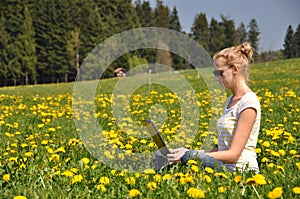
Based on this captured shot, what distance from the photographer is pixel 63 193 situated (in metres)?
2.98

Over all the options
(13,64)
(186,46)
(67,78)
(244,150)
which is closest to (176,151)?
(244,150)

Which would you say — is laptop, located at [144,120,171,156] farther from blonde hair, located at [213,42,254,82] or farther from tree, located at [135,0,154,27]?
tree, located at [135,0,154,27]

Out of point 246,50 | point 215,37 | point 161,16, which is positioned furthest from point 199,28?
point 246,50

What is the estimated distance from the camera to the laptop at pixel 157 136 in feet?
11.5

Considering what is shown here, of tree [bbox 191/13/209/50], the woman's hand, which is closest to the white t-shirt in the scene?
the woman's hand

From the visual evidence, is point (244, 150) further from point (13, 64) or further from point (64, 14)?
point (64, 14)

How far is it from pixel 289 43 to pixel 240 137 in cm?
8042

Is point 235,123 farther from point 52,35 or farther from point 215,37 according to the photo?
point 215,37

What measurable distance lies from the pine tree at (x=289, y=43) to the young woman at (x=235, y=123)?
257 ft

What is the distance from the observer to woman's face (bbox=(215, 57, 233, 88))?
365cm

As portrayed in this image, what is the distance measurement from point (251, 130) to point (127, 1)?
6113cm

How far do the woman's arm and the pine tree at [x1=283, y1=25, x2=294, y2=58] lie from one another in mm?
78501

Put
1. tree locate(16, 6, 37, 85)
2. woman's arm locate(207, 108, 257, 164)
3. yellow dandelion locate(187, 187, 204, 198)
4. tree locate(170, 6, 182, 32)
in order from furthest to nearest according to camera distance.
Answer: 1. tree locate(170, 6, 182, 32)
2. tree locate(16, 6, 37, 85)
3. woman's arm locate(207, 108, 257, 164)
4. yellow dandelion locate(187, 187, 204, 198)

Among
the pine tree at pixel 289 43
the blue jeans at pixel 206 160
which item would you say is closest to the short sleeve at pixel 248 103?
the blue jeans at pixel 206 160
